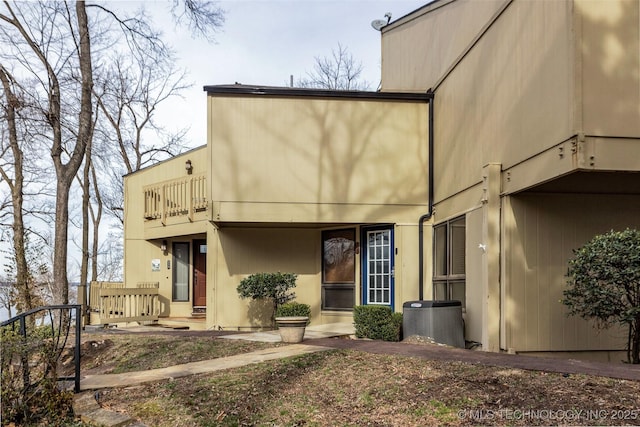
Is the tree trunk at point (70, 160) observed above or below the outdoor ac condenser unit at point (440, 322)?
above

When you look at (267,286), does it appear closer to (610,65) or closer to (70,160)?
(70,160)

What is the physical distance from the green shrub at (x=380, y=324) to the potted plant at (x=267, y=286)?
7.13ft

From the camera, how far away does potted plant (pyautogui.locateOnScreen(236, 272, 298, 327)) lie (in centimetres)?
1105

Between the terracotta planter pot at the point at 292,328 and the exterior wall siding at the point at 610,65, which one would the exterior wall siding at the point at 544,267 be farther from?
the terracotta planter pot at the point at 292,328

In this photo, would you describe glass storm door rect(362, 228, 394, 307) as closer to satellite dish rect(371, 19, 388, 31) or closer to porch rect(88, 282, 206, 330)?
porch rect(88, 282, 206, 330)

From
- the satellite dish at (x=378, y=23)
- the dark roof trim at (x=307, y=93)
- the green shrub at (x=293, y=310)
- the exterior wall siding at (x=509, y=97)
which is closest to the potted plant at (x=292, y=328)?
the green shrub at (x=293, y=310)

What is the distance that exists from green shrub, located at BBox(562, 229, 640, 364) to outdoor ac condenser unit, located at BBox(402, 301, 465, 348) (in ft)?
7.67

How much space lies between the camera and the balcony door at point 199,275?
48.2ft

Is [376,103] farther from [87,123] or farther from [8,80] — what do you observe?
[8,80]

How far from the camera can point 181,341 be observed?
9484mm

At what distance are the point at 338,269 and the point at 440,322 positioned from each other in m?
3.70

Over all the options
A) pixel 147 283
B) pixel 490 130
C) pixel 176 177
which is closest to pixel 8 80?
pixel 176 177

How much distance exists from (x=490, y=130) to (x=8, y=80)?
12.4 m

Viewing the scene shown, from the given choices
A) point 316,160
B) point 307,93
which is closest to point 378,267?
point 316,160
